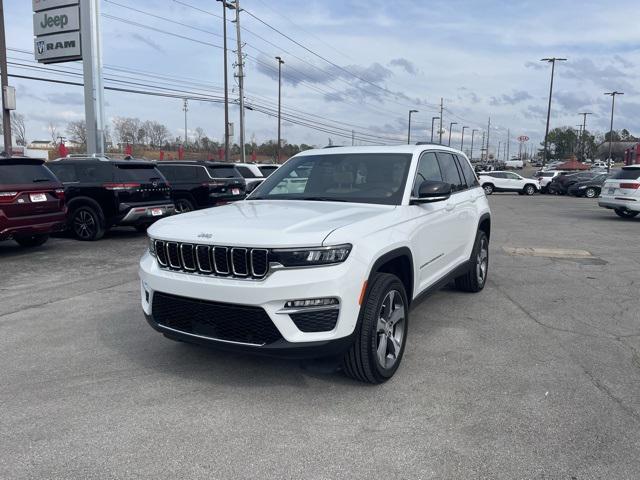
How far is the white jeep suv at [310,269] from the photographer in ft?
11.0

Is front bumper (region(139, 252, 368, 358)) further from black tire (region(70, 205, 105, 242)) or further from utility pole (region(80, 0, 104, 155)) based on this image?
utility pole (region(80, 0, 104, 155))

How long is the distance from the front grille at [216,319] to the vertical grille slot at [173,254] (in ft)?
0.73

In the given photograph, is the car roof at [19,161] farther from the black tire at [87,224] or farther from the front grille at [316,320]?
the front grille at [316,320]

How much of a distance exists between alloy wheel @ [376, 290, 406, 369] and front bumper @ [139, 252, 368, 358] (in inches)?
17.0

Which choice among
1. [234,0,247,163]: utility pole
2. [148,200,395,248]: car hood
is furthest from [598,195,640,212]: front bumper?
[234,0,247,163]: utility pole

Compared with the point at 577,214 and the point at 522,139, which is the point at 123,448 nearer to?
the point at 577,214

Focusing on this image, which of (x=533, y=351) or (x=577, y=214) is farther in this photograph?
(x=577, y=214)

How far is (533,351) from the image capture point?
185 inches

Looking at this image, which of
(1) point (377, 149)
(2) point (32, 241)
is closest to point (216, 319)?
(1) point (377, 149)

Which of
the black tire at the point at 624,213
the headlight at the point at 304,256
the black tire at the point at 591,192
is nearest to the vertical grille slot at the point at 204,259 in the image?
the headlight at the point at 304,256

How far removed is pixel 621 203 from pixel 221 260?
16.6 meters

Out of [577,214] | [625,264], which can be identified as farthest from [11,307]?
[577,214]

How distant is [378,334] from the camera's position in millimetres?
3828

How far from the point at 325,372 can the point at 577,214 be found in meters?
18.5
